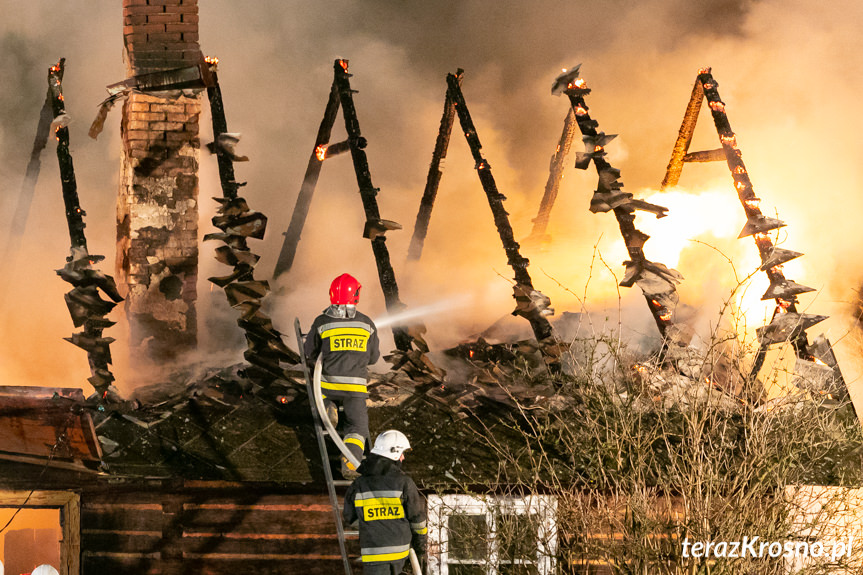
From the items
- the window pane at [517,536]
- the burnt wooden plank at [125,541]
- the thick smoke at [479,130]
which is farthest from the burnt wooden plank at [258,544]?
the thick smoke at [479,130]

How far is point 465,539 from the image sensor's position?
8992 mm

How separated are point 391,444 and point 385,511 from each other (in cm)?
53

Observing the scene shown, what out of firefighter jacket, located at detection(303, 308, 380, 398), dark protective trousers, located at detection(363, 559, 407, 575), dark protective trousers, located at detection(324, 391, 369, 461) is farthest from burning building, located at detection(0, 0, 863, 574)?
dark protective trousers, located at detection(363, 559, 407, 575)

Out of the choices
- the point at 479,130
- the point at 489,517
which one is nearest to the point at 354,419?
the point at 489,517

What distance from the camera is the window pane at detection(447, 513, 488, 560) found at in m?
9.00

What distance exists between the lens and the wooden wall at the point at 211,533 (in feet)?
29.1

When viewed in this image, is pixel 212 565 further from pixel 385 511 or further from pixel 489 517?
pixel 489 517

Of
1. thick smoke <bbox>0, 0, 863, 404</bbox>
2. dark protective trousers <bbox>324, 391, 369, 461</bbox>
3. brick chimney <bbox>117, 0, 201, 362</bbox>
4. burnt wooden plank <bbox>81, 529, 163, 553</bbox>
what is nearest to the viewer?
dark protective trousers <bbox>324, 391, 369, 461</bbox>

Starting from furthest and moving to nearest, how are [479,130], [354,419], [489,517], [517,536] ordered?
[479,130], [489,517], [517,536], [354,419]

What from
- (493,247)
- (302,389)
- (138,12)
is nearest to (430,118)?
(493,247)

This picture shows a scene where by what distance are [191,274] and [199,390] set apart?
77.8 inches

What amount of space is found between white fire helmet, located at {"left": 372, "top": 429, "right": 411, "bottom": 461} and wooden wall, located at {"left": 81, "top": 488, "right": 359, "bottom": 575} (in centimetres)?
174

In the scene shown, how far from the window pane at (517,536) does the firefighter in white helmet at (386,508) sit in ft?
4.99

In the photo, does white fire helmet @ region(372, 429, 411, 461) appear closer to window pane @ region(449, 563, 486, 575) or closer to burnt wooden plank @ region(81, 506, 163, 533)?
window pane @ region(449, 563, 486, 575)
